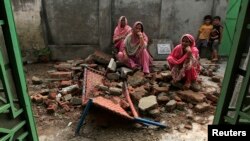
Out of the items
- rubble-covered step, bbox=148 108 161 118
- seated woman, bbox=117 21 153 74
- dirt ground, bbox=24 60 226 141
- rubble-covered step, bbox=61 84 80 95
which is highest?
seated woman, bbox=117 21 153 74

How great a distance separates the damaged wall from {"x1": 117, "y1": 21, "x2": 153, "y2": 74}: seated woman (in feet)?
3.54

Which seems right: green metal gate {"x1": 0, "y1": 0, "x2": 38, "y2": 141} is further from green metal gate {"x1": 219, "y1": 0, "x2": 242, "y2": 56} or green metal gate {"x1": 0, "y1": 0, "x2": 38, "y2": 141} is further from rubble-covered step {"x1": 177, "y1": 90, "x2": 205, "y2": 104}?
green metal gate {"x1": 219, "y1": 0, "x2": 242, "y2": 56}

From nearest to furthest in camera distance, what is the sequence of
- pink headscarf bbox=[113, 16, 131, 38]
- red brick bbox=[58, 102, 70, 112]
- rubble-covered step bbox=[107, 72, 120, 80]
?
red brick bbox=[58, 102, 70, 112] < rubble-covered step bbox=[107, 72, 120, 80] < pink headscarf bbox=[113, 16, 131, 38]

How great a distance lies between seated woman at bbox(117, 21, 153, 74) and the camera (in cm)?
609

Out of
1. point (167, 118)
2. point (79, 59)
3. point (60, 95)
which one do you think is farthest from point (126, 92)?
point (79, 59)

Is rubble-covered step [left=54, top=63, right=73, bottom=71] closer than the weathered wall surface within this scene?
Yes

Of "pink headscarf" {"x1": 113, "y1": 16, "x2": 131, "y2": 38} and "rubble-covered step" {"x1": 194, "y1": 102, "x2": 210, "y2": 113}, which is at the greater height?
"pink headscarf" {"x1": 113, "y1": 16, "x2": 131, "y2": 38}

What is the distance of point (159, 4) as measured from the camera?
23.0 ft

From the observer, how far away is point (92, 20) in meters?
7.01

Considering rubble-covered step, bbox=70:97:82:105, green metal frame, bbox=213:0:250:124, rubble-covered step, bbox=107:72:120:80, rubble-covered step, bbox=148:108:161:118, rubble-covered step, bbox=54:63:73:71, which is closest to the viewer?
green metal frame, bbox=213:0:250:124

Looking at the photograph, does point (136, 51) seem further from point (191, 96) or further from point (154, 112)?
point (154, 112)

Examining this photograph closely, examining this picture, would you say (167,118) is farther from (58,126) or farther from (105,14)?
(105,14)

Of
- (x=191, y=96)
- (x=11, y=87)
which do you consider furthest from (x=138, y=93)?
(x=11, y=87)

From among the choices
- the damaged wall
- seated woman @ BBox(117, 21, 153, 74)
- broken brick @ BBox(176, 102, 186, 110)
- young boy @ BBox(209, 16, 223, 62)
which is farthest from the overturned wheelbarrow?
young boy @ BBox(209, 16, 223, 62)
